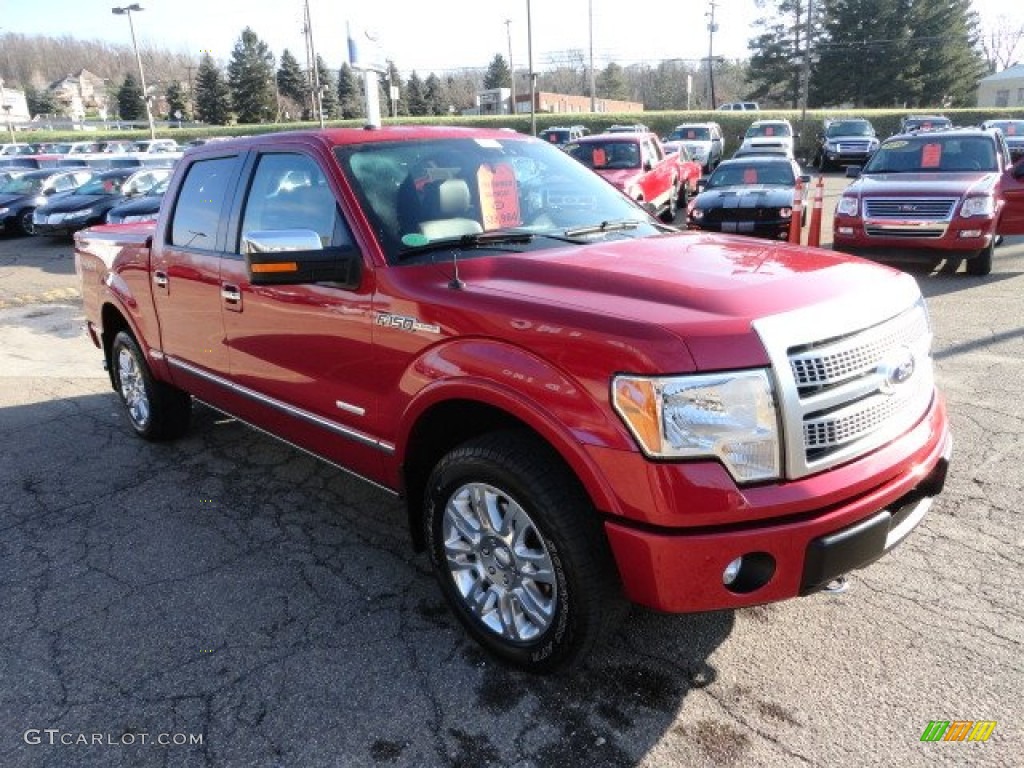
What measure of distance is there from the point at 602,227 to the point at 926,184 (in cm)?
779

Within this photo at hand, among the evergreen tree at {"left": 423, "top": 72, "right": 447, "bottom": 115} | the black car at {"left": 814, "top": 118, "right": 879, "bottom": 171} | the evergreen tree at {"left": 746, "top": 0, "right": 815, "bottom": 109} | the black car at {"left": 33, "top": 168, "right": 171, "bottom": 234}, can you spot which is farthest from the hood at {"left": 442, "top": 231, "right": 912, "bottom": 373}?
the evergreen tree at {"left": 423, "top": 72, "right": 447, "bottom": 115}

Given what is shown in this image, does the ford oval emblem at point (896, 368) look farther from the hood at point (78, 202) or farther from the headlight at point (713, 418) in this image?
the hood at point (78, 202)

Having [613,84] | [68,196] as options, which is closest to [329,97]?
[613,84]

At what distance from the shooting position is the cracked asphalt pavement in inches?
98.0

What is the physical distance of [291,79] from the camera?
76750mm

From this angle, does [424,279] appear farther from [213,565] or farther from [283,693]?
[213,565]

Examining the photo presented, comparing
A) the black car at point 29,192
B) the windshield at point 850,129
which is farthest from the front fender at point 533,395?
the windshield at point 850,129

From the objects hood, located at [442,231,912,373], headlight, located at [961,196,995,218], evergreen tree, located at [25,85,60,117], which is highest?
evergreen tree, located at [25,85,60,117]

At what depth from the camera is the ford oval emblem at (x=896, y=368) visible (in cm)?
254

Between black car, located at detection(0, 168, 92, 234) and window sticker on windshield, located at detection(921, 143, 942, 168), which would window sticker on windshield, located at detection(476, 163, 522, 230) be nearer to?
window sticker on windshield, located at detection(921, 143, 942, 168)

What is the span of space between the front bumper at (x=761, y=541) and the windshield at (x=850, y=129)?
29317 millimetres

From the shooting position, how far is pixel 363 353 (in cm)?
317

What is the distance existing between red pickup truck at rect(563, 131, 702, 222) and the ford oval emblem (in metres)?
10.5

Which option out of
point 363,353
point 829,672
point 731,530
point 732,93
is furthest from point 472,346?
point 732,93
